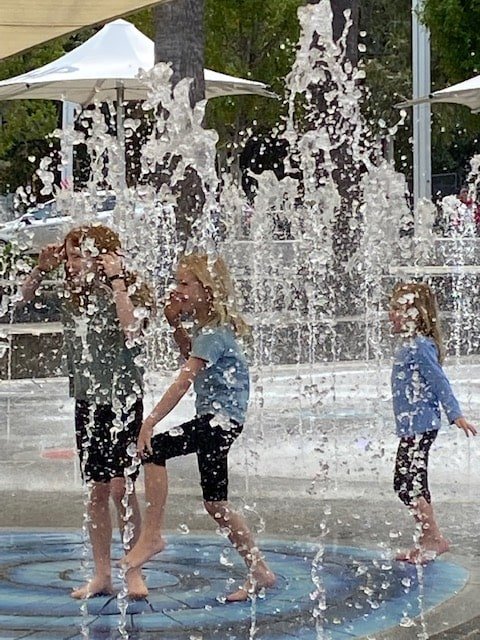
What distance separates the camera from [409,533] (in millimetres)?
5406

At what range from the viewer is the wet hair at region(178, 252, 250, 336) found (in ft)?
13.9

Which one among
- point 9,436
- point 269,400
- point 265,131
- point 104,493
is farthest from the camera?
point 265,131

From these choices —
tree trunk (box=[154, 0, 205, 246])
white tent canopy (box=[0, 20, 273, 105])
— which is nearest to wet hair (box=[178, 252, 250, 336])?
tree trunk (box=[154, 0, 205, 246])

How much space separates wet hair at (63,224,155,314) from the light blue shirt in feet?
3.32

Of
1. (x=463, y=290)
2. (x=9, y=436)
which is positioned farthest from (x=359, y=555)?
(x=463, y=290)

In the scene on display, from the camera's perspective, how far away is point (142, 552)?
425 cm

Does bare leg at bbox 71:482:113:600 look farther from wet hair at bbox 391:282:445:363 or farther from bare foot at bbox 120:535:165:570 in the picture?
wet hair at bbox 391:282:445:363

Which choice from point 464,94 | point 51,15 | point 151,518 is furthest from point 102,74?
point 151,518

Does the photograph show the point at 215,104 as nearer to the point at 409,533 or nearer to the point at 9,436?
the point at 9,436

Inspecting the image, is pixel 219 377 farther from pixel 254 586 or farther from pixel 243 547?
pixel 254 586

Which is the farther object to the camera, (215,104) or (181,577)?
(215,104)

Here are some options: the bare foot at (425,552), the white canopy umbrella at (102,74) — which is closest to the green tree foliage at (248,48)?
the white canopy umbrella at (102,74)

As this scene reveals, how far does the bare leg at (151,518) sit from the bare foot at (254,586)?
10.9 inches

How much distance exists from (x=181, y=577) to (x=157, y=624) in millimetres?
600
